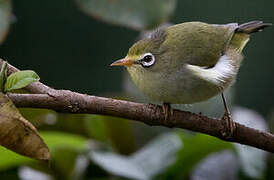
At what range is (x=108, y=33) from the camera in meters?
4.72

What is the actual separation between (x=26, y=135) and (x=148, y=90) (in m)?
1.03

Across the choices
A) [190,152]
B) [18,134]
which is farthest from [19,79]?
[190,152]

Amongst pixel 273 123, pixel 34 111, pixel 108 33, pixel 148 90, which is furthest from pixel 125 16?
pixel 108 33

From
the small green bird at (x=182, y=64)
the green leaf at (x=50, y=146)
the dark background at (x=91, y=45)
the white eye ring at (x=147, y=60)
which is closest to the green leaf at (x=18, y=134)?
the green leaf at (x=50, y=146)

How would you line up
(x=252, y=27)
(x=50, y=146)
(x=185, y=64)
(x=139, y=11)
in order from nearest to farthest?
1. (x=139, y=11)
2. (x=50, y=146)
3. (x=185, y=64)
4. (x=252, y=27)

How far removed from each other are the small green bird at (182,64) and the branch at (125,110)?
0.34m

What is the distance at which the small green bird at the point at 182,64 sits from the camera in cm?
217

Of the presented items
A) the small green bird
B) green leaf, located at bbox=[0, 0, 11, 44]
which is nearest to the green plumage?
the small green bird

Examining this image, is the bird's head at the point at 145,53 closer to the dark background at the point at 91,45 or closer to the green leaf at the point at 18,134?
the green leaf at the point at 18,134

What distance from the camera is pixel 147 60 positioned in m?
2.33

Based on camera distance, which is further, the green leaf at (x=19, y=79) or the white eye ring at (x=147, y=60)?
the white eye ring at (x=147, y=60)

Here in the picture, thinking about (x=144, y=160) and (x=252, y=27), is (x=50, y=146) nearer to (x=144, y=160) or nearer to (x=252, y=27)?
(x=144, y=160)

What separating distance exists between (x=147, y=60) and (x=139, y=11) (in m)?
0.38

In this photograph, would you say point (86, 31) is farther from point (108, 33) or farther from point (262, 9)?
point (262, 9)
